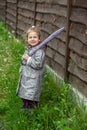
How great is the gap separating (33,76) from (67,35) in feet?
2.81

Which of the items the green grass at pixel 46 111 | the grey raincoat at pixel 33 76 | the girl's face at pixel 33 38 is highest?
the girl's face at pixel 33 38

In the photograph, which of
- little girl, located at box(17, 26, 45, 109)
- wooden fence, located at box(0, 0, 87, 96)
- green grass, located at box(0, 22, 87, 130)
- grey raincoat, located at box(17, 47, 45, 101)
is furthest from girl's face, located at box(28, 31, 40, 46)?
green grass, located at box(0, 22, 87, 130)

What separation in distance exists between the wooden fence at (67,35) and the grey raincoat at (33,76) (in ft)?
1.59

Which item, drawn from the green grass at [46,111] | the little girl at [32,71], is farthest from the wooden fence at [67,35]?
the little girl at [32,71]

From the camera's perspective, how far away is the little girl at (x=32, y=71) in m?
5.11

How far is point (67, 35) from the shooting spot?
18.5ft

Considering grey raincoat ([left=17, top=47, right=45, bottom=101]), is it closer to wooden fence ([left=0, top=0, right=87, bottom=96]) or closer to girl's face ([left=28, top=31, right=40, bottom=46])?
girl's face ([left=28, top=31, right=40, bottom=46])

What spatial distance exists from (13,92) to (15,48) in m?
3.41

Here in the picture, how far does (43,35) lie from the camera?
739 cm

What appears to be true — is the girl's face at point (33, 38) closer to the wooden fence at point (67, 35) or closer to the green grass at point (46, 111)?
the wooden fence at point (67, 35)

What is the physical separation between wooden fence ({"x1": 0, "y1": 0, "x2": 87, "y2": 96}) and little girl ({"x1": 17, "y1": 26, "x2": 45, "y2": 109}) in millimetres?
486

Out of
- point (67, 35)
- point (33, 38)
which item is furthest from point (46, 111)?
point (67, 35)

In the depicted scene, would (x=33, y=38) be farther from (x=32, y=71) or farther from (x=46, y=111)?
(x=46, y=111)

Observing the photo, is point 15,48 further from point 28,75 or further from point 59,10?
point 28,75
